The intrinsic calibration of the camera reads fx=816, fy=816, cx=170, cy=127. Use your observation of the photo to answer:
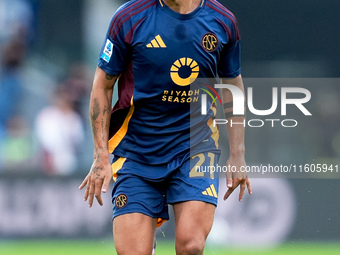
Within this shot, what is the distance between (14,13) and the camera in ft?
41.7

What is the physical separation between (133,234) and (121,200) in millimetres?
263

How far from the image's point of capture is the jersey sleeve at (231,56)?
5.66 m

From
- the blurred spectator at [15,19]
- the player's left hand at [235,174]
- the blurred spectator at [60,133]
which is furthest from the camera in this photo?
the blurred spectator at [15,19]

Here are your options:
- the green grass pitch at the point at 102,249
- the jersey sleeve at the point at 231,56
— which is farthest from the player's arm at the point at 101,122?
the green grass pitch at the point at 102,249

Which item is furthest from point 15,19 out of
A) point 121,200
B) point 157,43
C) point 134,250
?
point 134,250

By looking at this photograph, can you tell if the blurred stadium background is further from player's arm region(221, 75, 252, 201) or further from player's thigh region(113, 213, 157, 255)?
player's thigh region(113, 213, 157, 255)

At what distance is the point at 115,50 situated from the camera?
548 cm

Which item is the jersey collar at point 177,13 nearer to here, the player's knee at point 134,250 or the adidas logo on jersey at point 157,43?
the adidas logo on jersey at point 157,43

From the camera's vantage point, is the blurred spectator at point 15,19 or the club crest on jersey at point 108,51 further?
the blurred spectator at point 15,19

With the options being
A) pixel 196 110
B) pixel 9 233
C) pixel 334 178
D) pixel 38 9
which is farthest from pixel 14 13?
pixel 196 110

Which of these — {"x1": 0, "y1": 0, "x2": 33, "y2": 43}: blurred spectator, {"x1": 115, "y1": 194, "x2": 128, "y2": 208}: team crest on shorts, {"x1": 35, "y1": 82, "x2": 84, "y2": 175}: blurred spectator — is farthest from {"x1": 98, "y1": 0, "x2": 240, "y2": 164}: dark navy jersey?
{"x1": 0, "y1": 0, "x2": 33, "y2": 43}: blurred spectator

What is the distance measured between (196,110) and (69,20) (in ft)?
27.7

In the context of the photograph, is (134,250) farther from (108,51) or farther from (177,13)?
(177,13)

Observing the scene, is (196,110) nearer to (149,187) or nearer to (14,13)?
(149,187)
